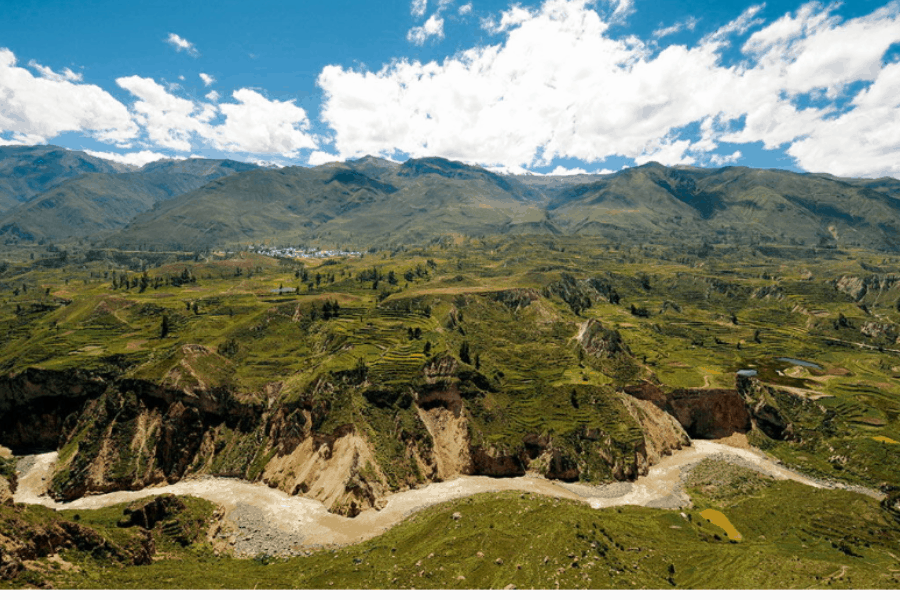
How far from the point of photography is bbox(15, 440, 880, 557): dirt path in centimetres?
8125

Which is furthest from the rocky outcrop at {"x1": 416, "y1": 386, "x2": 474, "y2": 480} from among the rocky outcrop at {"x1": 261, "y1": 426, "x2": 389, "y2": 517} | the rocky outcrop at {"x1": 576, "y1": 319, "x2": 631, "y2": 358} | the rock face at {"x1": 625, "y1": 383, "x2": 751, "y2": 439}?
the rocky outcrop at {"x1": 576, "y1": 319, "x2": 631, "y2": 358}

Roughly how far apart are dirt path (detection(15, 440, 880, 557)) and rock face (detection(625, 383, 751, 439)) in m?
11.9

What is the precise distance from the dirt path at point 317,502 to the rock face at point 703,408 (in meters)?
11.9

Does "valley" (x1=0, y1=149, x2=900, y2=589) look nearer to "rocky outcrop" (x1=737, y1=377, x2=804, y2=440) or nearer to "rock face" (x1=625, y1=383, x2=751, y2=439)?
"rock face" (x1=625, y1=383, x2=751, y2=439)

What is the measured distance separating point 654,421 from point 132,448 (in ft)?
410

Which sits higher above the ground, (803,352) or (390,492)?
(803,352)

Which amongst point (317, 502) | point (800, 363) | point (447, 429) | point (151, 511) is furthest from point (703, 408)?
point (151, 511)

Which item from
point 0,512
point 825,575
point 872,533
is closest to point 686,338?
point 872,533

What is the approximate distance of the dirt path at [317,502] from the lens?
81.2 metres

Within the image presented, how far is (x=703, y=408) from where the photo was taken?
4865 inches

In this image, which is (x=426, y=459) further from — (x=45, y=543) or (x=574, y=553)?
(x=45, y=543)

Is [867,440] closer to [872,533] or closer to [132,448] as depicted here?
[872,533]

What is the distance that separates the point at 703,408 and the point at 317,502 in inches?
3978

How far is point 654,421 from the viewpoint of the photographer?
386 ft
